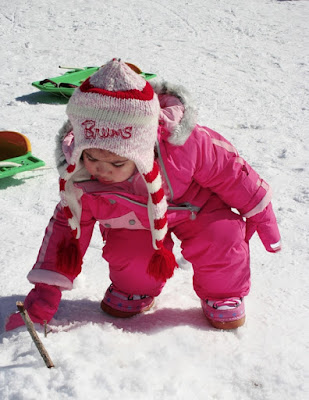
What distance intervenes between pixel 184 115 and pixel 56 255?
1.74 ft

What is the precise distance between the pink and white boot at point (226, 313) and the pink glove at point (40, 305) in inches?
17.3

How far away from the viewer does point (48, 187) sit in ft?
8.84

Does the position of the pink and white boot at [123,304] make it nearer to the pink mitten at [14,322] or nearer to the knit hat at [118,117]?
the pink mitten at [14,322]

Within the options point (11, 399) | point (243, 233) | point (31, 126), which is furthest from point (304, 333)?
point (31, 126)

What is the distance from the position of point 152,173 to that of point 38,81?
2.54 meters

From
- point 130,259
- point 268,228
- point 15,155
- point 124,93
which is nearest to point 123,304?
point 130,259

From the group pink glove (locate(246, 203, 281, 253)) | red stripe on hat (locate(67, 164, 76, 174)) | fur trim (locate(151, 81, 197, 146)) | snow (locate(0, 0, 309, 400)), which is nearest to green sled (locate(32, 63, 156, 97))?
snow (locate(0, 0, 309, 400))

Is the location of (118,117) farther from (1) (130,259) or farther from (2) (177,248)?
(2) (177,248)

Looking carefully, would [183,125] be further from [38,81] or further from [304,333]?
[38,81]

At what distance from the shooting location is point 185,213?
1.76 m

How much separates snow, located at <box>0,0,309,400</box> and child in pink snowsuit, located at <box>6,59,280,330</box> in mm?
102

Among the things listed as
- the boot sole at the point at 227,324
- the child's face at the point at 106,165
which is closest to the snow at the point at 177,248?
the boot sole at the point at 227,324

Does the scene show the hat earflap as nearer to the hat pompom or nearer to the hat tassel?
the hat pompom

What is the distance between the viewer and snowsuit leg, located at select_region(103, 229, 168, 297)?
1.81 meters
